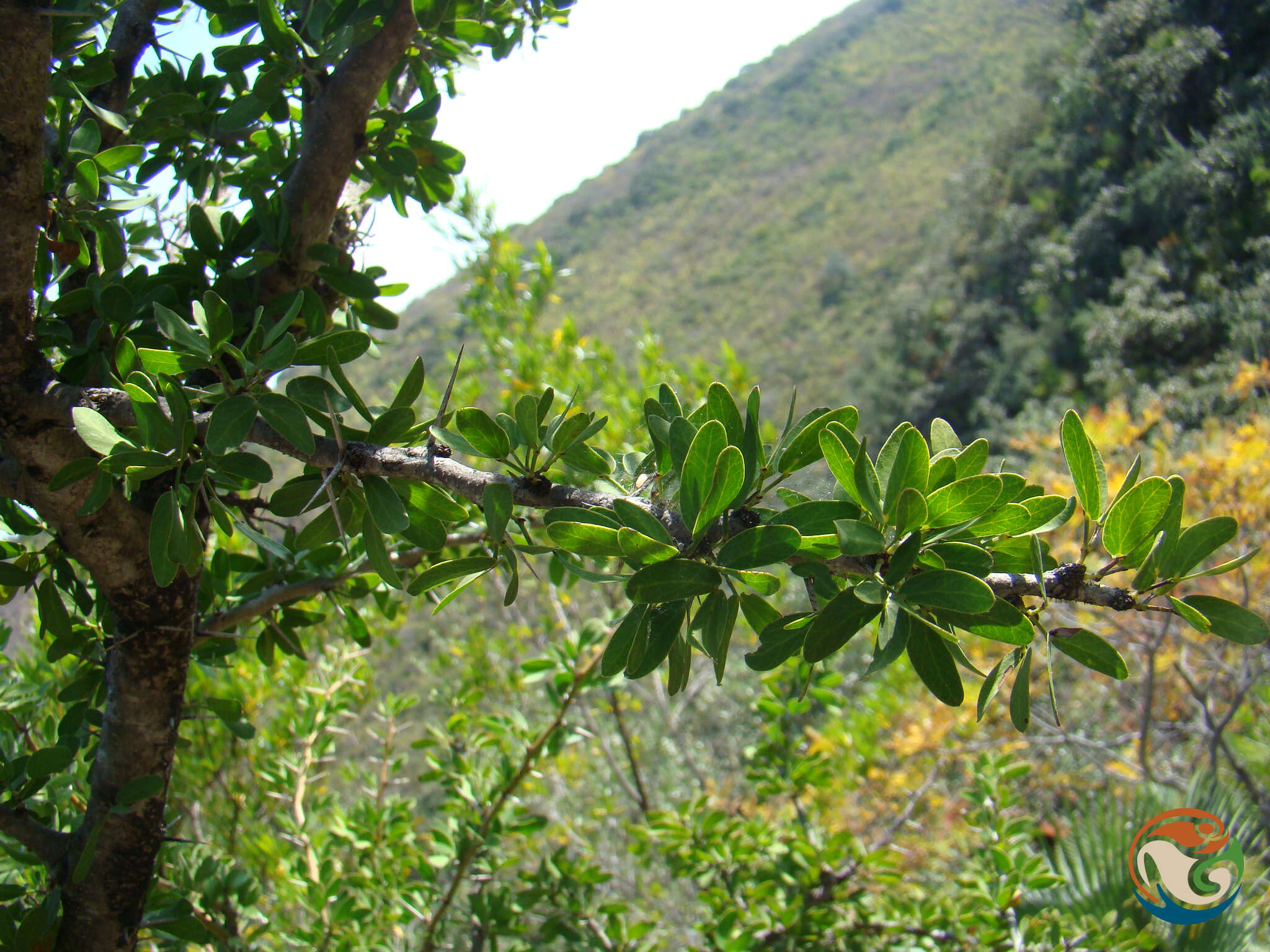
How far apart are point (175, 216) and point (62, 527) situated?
2.67 ft

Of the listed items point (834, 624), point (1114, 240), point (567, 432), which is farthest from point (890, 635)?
point (1114, 240)

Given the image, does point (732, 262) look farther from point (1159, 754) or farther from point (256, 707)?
point (256, 707)

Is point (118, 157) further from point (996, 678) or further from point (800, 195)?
point (800, 195)

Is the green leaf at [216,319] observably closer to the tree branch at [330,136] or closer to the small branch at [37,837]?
the tree branch at [330,136]

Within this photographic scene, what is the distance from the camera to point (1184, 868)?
1616 millimetres

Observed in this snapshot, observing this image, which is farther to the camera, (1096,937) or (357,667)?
(357,667)

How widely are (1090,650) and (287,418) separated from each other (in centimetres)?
73

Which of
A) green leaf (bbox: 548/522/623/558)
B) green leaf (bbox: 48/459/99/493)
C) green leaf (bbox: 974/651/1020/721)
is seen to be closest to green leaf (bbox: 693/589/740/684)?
green leaf (bbox: 548/522/623/558)

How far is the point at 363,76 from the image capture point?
103cm

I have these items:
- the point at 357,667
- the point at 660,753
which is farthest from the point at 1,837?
the point at 660,753

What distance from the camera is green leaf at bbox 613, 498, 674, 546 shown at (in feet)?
1.76

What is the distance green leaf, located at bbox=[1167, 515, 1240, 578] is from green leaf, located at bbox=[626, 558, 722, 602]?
0.40 m

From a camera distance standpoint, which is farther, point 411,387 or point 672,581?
point 411,387

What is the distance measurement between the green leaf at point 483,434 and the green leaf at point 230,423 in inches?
7.4
